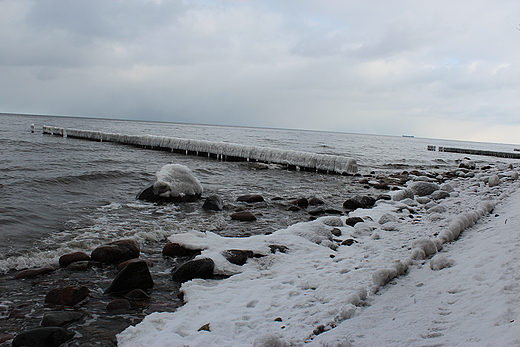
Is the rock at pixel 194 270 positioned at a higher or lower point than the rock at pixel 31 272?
higher

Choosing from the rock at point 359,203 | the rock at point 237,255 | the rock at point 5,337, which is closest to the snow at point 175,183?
the rock at point 359,203

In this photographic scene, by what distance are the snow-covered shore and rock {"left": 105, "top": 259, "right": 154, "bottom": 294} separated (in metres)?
0.56

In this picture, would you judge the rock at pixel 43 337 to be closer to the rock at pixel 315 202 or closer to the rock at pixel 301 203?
the rock at pixel 301 203

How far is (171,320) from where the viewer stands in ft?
11.4

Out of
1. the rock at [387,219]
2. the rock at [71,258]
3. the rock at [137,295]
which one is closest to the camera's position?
the rock at [137,295]

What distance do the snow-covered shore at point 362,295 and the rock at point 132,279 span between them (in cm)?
56

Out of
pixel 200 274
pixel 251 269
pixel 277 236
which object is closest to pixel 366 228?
pixel 277 236

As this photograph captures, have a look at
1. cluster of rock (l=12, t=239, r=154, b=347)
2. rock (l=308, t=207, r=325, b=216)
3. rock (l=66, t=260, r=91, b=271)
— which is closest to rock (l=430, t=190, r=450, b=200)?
rock (l=308, t=207, r=325, b=216)

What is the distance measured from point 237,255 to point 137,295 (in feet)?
5.25

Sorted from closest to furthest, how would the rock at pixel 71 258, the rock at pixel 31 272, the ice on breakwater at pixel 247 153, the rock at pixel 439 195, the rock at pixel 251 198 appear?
the rock at pixel 31 272 < the rock at pixel 71 258 < the rock at pixel 439 195 < the rock at pixel 251 198 < the ice on breakwater at pixel 247 153

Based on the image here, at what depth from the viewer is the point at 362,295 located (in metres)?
3.30

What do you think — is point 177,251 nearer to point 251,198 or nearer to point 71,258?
point 71,258

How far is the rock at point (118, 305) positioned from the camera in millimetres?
3830

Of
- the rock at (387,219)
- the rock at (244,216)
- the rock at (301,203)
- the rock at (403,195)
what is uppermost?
the rock at (403,195)
